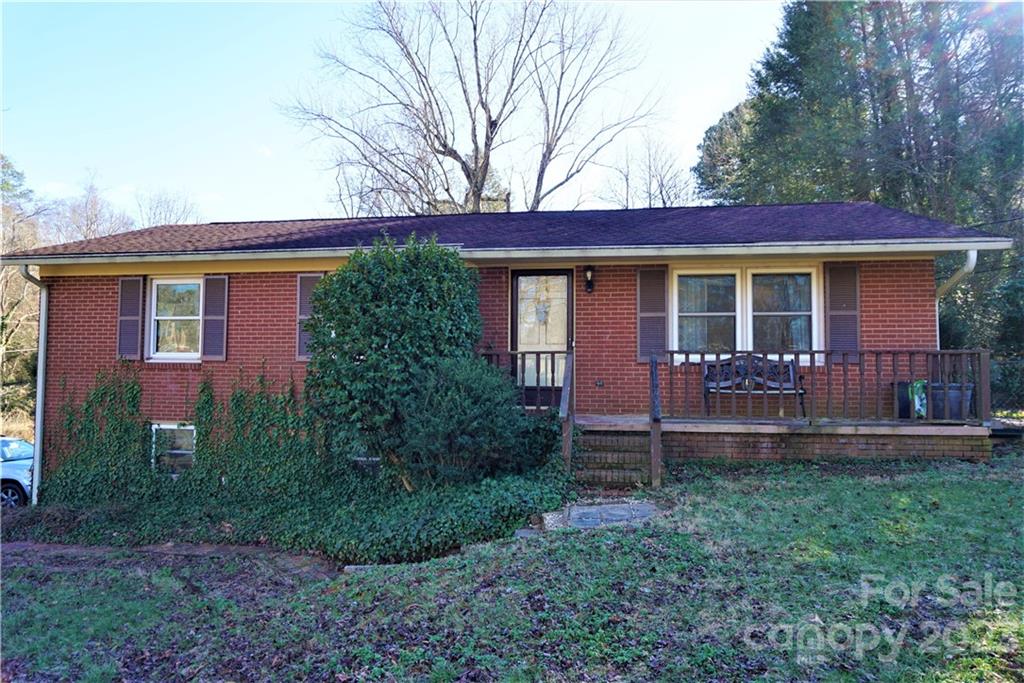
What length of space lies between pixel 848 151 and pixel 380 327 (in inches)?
705

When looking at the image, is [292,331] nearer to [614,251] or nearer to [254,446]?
[254,446]

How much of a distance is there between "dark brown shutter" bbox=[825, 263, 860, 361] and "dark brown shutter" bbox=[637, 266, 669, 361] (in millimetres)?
2193

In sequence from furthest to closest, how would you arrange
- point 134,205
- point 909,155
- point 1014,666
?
point 134,205 → point 909,155 → point 1014,666

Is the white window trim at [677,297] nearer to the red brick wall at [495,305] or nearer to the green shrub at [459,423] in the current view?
the red brick wall at [495,305]

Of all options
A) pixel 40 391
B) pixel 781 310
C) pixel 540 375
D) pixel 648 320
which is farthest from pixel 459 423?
pixel 40 391

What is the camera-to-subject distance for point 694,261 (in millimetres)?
8945

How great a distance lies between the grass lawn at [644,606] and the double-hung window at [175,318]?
4.33m

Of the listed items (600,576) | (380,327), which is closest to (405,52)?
(380,327)

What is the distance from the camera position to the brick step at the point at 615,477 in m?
7.09

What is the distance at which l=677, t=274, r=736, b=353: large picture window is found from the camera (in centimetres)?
898

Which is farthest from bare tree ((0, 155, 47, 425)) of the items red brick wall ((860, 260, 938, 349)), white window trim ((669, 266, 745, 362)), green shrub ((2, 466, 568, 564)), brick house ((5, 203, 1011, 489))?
red brick wall ((860, 260, 938, 349))

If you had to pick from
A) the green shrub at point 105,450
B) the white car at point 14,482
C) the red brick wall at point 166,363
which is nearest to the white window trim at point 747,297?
the red brick wall at point 166,363

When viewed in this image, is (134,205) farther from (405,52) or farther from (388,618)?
(388,618)

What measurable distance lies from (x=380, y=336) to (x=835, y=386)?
20.5ft
